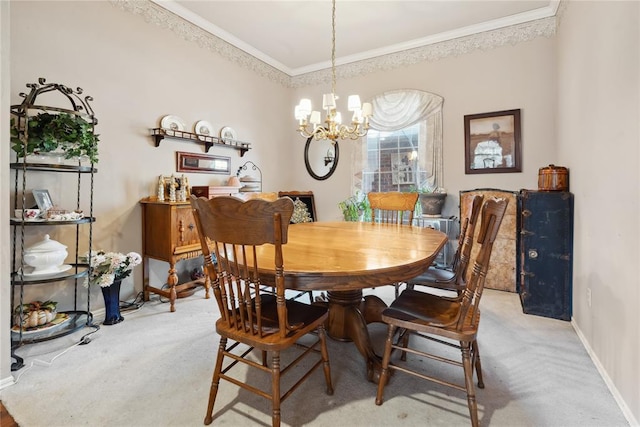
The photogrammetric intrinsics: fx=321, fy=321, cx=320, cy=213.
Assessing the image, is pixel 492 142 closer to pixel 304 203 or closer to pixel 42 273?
pixel 304 203

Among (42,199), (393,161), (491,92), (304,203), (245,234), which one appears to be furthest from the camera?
(304,203)

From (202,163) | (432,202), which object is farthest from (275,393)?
(432,202)

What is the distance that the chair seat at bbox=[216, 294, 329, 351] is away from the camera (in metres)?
1.35

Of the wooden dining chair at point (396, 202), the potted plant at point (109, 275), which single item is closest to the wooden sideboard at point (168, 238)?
the potted plant at point (109, 275)

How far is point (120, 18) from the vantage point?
115 inches

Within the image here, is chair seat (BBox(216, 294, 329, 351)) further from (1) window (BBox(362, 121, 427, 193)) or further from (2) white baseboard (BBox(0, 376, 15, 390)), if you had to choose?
(1) window (BBox(362, 121, 427, 193))

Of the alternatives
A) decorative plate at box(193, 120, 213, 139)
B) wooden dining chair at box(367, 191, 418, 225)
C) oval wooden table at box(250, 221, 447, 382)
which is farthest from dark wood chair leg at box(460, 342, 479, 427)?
decorative plate at box(193, 120, 213, 139)

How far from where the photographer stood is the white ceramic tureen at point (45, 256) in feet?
7.06

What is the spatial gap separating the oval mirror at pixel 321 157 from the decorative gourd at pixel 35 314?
354cm

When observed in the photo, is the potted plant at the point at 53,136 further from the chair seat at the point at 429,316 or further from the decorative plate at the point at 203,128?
the chair seat at the point at 429,316

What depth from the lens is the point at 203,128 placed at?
369 centimetres

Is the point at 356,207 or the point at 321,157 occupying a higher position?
the point at 321,157

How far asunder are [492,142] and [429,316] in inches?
117

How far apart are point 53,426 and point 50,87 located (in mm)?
2148
